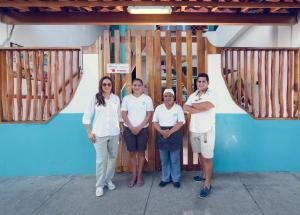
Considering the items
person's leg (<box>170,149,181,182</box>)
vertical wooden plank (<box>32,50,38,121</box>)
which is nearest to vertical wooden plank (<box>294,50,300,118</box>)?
person's leg (<box>170,149,181,182</box>)

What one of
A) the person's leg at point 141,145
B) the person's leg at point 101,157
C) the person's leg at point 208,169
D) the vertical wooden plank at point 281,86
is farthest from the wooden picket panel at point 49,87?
the vertical wooden plank at point 281,86

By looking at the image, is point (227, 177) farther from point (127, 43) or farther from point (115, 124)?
point (127, 43)

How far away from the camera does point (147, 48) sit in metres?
4.52

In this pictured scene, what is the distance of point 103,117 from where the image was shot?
145 inches

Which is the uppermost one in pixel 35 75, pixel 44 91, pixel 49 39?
pixel 49 39

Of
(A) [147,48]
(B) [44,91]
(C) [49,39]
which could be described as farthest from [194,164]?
(C) [49,39]

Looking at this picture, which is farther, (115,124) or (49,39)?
(49,39)

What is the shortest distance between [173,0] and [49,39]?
→ 3.16 meters

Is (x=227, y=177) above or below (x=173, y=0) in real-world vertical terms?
below

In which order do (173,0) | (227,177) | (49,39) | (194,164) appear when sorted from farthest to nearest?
(49,39) < (194,164) < (227,177) < (173,0)

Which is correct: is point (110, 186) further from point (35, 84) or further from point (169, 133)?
point (35, 84)

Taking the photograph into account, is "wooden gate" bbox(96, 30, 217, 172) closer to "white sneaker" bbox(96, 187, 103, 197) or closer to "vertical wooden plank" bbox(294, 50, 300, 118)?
"white sneaker" bbox(96, 187, 103, 197)

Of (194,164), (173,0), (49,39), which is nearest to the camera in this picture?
(173,0)

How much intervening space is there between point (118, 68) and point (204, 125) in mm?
1839
